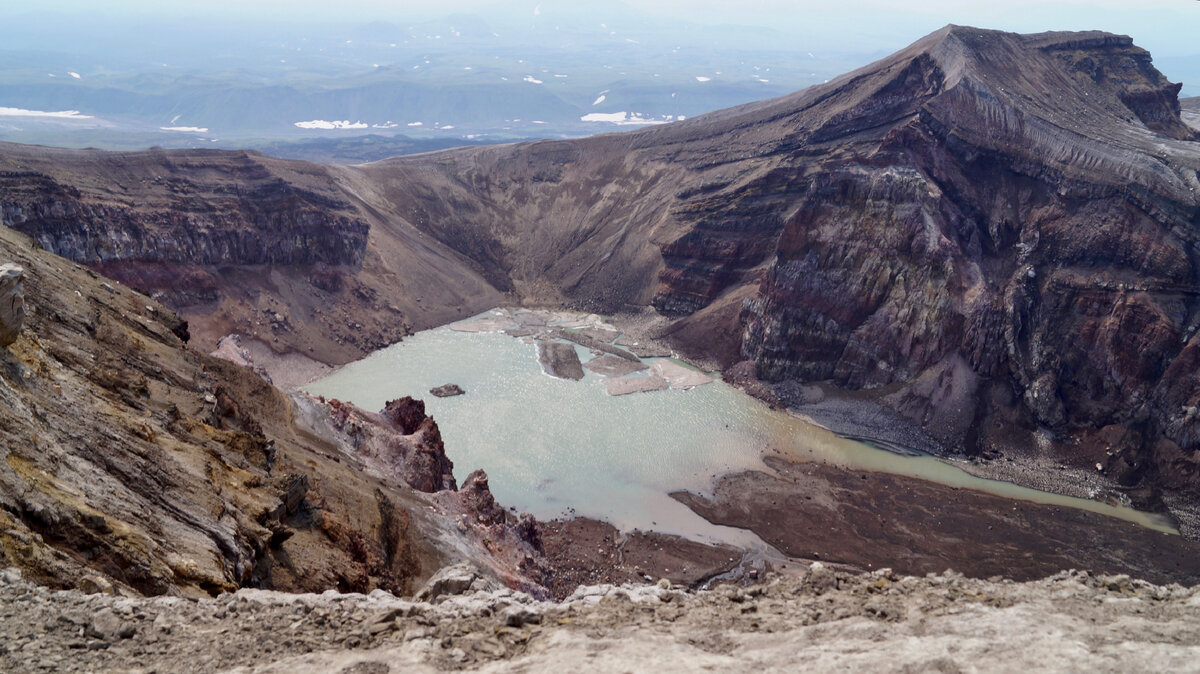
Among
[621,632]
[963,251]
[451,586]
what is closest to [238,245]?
[451,586]

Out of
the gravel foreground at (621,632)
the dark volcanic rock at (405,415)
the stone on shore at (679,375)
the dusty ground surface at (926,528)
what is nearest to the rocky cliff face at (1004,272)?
the stone on shore at (679,375)

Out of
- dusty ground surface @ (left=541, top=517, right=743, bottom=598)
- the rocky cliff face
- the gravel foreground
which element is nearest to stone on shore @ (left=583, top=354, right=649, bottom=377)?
the rocky cliff face

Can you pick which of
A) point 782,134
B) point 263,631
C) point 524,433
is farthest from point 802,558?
point 782,134

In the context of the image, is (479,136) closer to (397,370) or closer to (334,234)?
(334,234)

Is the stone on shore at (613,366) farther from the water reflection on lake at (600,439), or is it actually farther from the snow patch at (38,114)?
the snow patch at (38,114)

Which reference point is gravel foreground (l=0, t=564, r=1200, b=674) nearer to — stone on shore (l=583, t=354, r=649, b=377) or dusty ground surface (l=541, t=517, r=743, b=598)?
dusty ground surface (l=541, t=517, r=743, b=598)

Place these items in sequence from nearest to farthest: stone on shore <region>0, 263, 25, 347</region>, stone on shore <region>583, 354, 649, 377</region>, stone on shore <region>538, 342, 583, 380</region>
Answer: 1. stone on shore <region>0, 263, 25, 347</region>
2. stone on shore <region>538, 342, 583, 380</region>
3. stone on shore <region>583, 354, 649, 377</region>
